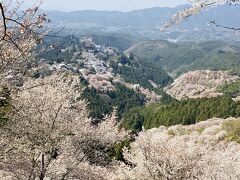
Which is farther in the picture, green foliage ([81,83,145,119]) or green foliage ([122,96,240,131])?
green foliage ([81,83,145,119])

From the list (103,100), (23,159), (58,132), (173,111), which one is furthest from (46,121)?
(103,100)

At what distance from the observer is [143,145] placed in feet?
78.2

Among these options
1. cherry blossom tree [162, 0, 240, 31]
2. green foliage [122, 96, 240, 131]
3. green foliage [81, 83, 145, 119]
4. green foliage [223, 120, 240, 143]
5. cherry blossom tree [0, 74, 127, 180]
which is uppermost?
cherry blossom tree [162, 0, 240, 31]

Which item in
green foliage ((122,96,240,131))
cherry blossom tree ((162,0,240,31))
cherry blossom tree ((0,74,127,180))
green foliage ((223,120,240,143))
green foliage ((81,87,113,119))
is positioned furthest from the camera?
green foliage ((81,87,113,119))

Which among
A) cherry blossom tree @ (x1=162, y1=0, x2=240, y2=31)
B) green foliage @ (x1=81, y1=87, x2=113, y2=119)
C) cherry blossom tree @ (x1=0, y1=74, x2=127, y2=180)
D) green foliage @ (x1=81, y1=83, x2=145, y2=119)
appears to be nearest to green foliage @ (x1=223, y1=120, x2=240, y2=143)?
cherry blossom tree @ (x1=0, y1=74, x2=127, y2=180)

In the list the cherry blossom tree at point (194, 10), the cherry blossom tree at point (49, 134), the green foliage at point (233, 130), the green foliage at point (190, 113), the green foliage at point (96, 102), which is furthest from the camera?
the green foliage at point (96, 102)

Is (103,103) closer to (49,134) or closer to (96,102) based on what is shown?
(96,102)

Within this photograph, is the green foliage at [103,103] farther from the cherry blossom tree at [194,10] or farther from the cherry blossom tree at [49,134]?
the cherry blossom tree at [194,10]

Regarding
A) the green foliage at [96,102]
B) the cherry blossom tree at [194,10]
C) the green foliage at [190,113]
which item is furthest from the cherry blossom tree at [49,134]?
the green foliage at [96,102]

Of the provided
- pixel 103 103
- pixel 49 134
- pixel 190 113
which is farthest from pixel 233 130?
pixel 103 103

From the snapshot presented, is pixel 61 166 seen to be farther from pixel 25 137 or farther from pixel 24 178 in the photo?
pixel 25 137

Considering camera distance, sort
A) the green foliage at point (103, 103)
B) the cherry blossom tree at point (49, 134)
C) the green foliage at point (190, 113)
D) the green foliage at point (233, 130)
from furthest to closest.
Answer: the green foliage at point (103, 103)
the green foliage at point (190, 113)
the green foliage at point (233, 130)
the cherry blossom tree at point (49, 134)

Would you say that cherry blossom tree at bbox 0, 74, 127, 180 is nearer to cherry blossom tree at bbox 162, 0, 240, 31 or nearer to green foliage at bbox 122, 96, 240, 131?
cherry blossom tree at bbox 162, 0, 240, 31

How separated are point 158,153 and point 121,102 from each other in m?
173
